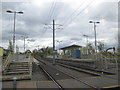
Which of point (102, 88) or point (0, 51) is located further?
point (0, 51)

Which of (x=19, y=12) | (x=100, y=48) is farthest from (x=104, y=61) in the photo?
(x=100, y=48)

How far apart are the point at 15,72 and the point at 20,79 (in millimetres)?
2314

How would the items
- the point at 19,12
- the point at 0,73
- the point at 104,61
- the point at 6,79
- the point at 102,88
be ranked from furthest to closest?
the point at 19,12, the point at 104,61, the point at 0,73, the point at 6,79, the point at 102,88

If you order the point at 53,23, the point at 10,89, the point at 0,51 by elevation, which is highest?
the point at 53,23

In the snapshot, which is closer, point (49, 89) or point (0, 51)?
point (49, 89)

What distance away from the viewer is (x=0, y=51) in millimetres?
16297

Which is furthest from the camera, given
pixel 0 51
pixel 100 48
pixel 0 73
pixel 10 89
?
pixel 100 48

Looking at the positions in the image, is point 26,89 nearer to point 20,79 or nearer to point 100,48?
point 20,79

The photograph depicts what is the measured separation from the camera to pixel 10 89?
849 cm

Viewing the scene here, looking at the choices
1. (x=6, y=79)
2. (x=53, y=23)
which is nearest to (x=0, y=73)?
(x=6, y=79)

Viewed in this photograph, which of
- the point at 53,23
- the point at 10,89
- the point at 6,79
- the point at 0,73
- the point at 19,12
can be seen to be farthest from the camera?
the point at 53,23

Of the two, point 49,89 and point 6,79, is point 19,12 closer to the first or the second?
point 6,79

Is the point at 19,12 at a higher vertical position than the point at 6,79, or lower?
higher

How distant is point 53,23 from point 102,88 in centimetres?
2266
